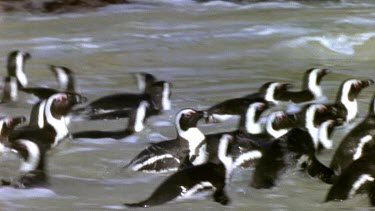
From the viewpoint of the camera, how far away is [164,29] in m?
12.1

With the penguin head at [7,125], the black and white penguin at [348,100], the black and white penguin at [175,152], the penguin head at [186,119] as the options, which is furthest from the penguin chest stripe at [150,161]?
the black and white penguin at [348,100]

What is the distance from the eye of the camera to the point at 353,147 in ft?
18.0

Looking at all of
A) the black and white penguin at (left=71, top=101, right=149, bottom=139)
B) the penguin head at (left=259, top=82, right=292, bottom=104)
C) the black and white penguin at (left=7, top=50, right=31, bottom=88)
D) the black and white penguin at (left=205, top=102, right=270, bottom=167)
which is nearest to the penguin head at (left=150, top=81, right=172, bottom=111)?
the black and white penguin at (left=71, top=101, right=149, bottom=139)

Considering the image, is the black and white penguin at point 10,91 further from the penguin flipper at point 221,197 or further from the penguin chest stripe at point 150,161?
the penguin flipper at point 221,197

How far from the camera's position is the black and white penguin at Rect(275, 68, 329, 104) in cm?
746

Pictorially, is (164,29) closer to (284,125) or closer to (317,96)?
(317,96)

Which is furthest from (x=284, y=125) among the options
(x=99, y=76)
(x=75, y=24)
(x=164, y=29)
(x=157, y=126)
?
(x=75, y=24)

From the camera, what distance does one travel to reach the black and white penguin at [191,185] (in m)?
4.83

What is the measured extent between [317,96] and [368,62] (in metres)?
2.35

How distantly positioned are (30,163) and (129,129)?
121 centimetres

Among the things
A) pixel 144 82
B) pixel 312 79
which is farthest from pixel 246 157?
pixel 144 82

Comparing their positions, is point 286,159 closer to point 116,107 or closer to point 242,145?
point 242,145

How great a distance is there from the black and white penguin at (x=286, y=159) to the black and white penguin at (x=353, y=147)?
0.42 feet

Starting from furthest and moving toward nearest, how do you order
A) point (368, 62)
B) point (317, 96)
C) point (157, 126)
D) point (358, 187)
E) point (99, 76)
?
1. point (368, 62)
2. point (99, 76)
3. point (317, 96)
4. point (157, 126)
5. point (358, 187)
